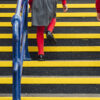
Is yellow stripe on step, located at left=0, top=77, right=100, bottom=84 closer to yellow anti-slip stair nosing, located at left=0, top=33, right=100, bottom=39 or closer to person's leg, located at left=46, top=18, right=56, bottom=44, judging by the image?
person's leg, located at left=46, top=18, right=56, bottom=44

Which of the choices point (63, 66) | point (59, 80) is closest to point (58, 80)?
point (59, 80)

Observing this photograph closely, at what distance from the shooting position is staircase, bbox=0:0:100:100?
12.9 feet

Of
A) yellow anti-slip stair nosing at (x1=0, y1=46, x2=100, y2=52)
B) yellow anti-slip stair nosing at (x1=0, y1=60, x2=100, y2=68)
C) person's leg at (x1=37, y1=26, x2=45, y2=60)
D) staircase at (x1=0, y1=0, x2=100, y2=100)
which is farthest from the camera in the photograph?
yellow anti-slip stair nosing at (x1=0, y1=46, x2=100, y2=52)

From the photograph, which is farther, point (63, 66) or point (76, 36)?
point (76, 36)

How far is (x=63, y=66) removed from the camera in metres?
4.18

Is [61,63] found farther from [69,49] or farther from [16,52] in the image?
[16,52]

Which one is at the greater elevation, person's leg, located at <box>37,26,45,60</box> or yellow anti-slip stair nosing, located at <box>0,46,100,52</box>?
person's leg, located at <box>37,26,45,60</box>

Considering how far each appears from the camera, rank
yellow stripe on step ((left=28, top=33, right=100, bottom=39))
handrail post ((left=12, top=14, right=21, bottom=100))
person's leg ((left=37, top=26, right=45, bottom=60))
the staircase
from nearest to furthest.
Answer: handrail post ((left=12, top=14, right=21, bottom=100))
the staircase
person's leg ((left=37, top=26, right=45, bottom=60))
yellow stripe on step ((left=28, top=33, right=100, bottom=39))

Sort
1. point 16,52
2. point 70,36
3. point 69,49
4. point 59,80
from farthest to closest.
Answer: point 70,36 → point 69,49 → point 59,80 → point 16,52

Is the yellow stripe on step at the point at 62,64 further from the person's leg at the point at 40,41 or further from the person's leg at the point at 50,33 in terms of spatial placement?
the person's leg at the point at 50,33

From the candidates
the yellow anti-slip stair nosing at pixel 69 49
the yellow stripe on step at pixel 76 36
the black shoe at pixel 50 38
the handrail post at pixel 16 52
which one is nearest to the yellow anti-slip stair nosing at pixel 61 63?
the yellow anti-slip stair nosing at pixel 69 49

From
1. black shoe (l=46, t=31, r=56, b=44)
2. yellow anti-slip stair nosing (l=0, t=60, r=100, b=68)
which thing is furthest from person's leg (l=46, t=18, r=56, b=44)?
yellow anti-slip stair nosing (l=0, t=60, r=100, b=68)

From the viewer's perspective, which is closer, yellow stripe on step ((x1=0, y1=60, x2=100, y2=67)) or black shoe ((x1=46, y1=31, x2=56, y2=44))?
yellow stripe on step ((x1=0, y1=60, x2=100, y2=67))

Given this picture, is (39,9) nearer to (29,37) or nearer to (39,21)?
(39,21)
